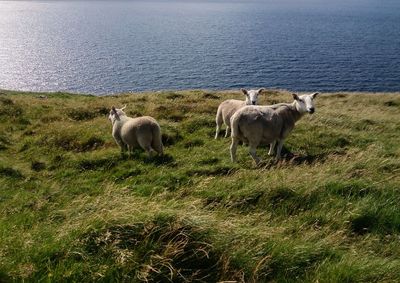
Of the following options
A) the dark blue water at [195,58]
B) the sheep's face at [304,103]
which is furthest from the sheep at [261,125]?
the dark blue water at [195,58]

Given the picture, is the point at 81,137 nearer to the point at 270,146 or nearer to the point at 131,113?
the point at 131,113

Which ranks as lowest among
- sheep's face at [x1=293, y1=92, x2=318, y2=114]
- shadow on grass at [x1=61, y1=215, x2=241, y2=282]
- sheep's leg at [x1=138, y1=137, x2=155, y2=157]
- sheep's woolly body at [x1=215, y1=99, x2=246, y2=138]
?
sheep's leg at [x1=138, y1=137, x2=155, y2=157]

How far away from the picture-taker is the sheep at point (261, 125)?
1425cm

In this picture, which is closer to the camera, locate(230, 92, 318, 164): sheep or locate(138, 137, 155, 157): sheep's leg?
locate(230, 92, 318, 164): sheep

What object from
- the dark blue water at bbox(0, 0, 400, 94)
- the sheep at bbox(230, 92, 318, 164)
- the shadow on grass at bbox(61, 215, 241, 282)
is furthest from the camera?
the dark blue water at bbox(0, 0, 400, 94)

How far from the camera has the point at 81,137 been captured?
56.3 ft

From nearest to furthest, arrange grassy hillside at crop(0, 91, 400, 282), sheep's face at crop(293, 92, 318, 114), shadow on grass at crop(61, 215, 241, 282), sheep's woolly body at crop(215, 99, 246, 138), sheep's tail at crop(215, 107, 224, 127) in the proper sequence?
shadow on grass at crop(61, 215, 241, 282) < grassy hillside at crop(0, 91, 400, 282) < sheep's face at crop(293, 92, 318, 114) < sheep's woolly body at crop(215, 99, 246, 138) < sheep's tail at crop(215, 107, 224, 127)

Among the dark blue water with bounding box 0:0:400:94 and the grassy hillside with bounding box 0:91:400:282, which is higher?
the grassy hillside with bounding box 0:91:400:282

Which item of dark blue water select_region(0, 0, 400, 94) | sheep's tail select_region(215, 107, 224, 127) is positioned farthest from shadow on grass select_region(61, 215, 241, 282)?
dark blue water select_region(0, 0, 400, 94)

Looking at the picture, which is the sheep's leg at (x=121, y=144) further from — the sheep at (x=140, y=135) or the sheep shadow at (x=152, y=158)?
the sheep shadow at (x=152, y=158)

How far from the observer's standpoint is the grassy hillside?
221 inches

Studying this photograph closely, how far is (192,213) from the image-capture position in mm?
6594

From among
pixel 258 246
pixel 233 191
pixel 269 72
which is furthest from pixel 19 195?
pixel 269 72

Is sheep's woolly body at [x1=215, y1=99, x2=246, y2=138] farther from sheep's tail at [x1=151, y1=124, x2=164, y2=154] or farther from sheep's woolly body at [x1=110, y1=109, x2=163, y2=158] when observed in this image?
sheep's woolly body at [x1=110, y1=109, x2=163, y2=158]
